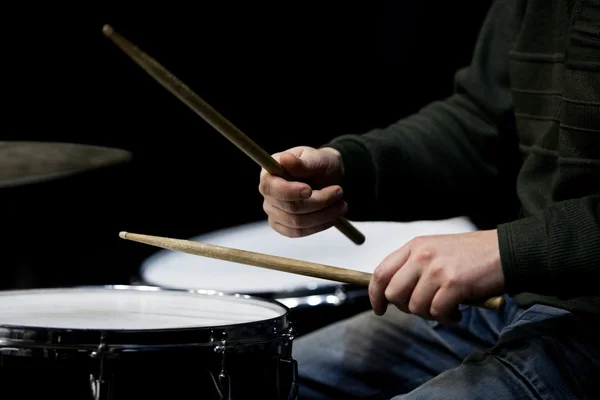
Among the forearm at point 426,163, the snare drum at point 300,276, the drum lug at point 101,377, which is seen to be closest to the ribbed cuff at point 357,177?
the forearm at point 426,163

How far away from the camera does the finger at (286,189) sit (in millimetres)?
1040

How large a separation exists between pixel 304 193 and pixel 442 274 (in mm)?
236

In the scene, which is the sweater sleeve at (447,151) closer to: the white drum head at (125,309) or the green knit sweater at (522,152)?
the green knit sweater at (522,152)

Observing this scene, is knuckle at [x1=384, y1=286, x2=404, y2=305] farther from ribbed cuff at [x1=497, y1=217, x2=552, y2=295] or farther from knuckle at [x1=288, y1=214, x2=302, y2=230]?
knuckle at [x1=288, y1=214, x2=302, y2=230]

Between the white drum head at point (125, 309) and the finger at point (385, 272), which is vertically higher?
the finger at point (385, 272)

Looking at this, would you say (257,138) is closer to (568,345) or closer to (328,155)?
(328,155)

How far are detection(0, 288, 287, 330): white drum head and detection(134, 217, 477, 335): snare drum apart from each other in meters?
0.33

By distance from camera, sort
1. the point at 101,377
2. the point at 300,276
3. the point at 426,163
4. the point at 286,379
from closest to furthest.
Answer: the point at 101,377 < the point at 286,379 < the point at 426,163 < the point at 300,276

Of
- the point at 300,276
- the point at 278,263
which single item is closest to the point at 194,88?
the point at 300,276

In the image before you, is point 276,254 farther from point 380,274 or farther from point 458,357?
point 380,274

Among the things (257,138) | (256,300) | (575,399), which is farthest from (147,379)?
(257,138)

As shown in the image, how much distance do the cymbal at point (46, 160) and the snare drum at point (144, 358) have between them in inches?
11.1

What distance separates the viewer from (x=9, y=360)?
0.83m

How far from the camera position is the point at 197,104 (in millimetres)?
863
